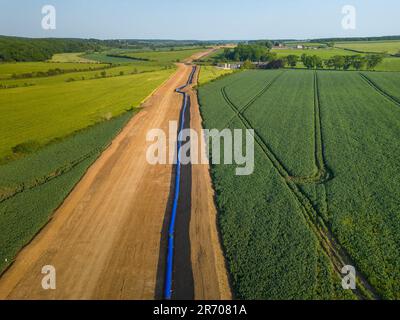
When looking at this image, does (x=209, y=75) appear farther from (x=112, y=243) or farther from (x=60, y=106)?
(x=112, y=243)

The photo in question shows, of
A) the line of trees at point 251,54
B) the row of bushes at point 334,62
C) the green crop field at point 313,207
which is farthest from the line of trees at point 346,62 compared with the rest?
the green crop field at point 313,207

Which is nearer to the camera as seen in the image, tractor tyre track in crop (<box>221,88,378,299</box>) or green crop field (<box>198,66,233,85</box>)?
tractor tyre track in crop (<box>221,88,378,299</box>)

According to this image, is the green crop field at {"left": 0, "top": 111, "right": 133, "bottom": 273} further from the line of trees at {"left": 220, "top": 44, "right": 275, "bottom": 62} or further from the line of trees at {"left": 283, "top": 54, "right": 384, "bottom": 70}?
the line of trees at {"left": 220, "top": 44, "right": 275, "bottom": 62}

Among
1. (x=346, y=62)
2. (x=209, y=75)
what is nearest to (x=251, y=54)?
(x=346, y=62)

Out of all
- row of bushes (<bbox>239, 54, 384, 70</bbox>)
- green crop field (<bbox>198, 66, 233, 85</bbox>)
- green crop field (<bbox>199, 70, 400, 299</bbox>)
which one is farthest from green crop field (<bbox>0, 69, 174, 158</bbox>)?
row of bushes (<bbox>239, 54, 384, 70</bbox>)

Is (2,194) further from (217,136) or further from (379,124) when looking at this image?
(379,124)

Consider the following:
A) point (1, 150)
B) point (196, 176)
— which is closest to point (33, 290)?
point (196, 176)
